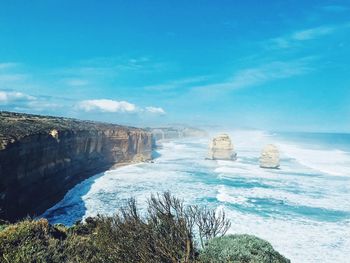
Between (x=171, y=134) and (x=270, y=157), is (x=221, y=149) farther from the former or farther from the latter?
(x=171, y=134)

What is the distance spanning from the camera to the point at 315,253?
19.1 meters

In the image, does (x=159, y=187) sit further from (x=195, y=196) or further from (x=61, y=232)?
(x=61, y=232)

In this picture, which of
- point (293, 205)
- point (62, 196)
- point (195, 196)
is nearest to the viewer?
point (293, 205)

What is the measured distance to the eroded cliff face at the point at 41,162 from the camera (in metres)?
24.5

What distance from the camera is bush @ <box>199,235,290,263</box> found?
9.78 meters

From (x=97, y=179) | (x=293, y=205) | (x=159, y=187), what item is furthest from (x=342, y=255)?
(x=97, y=179)

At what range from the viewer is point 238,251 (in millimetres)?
9875

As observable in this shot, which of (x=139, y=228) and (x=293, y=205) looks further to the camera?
(x=293, y=205)

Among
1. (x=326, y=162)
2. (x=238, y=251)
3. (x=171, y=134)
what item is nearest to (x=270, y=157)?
(x=326, y=162)

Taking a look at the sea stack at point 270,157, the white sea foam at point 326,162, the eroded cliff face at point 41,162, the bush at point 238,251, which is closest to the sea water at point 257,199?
the eroded cliff face at point 41,162

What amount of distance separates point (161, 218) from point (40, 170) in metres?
22.5

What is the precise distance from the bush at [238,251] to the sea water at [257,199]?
8.94 m

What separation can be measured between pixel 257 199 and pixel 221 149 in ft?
111

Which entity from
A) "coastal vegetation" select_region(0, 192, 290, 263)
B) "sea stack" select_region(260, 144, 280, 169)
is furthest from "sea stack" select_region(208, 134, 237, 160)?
"coastal vegetation" select_region(0, 192, 290, 263)
